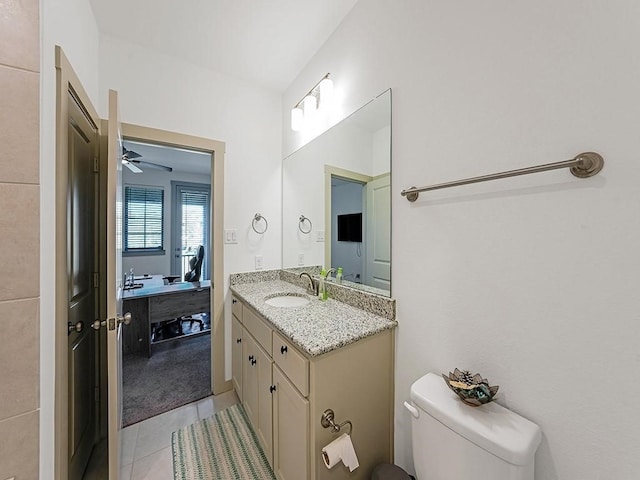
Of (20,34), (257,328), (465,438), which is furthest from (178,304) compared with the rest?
(465,438)

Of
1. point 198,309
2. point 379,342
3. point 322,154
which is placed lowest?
point 198,309

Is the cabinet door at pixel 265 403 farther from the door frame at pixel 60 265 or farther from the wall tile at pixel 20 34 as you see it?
the wall tile at pixel 20 34

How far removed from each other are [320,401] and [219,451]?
1044mm

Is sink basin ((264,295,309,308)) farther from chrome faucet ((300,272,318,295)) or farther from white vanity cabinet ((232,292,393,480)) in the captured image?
white vanity cabinet ((232,292,393,480))

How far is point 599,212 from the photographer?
2.30 ft

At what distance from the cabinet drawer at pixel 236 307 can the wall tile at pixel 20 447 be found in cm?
115

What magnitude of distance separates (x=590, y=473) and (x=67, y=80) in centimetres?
229

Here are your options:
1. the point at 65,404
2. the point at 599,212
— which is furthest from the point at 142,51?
the point at 599,212

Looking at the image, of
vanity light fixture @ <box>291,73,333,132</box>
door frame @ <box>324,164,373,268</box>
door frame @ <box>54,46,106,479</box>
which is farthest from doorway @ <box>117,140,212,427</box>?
door frame @ <box>324,164,373,268</box>

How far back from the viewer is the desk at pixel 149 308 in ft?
8.91

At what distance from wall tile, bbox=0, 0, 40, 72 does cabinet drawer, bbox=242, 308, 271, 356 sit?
1.37 m

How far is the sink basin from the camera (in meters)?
1.81

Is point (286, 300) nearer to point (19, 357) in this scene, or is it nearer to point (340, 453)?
point (340, 453)

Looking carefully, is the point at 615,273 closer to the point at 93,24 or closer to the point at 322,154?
the point at 322,154
